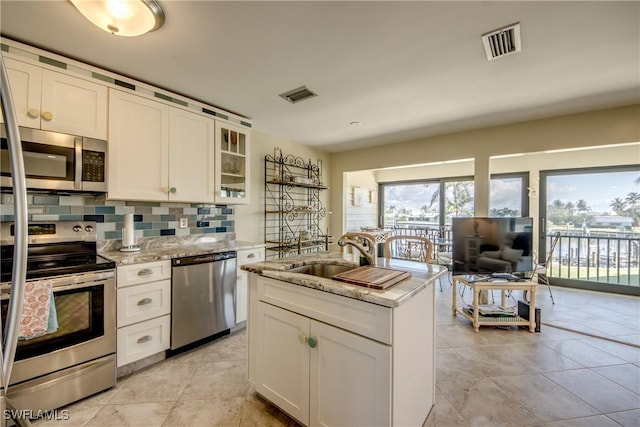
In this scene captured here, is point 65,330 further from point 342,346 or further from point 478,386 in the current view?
point 478,386

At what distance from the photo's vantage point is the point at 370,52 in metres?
1.96

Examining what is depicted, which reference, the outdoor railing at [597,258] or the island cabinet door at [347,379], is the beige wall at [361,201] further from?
the island cabinet door at [347,379]

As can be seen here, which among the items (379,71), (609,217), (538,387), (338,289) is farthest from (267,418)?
(609,217)

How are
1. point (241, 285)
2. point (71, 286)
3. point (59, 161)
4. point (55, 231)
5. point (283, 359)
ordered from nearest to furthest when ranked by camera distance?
point (283, 359)
point (71, 286)
point (59, 161)
point (55, 231)
point (241, 285)

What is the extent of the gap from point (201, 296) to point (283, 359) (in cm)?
123

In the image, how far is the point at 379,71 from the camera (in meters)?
2.21

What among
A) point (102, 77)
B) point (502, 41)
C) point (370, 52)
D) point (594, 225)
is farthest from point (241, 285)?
point (594, 225)

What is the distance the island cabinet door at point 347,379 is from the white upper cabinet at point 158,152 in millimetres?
1959

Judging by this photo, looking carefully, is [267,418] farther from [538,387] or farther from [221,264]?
[538,387]

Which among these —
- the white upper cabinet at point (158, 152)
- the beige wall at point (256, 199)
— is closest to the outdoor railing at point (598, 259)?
the beige wall at point (256, 199)

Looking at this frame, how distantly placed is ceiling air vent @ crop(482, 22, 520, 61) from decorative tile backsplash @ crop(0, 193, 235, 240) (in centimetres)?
303

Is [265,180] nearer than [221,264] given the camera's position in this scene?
No

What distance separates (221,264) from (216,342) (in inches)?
30.3

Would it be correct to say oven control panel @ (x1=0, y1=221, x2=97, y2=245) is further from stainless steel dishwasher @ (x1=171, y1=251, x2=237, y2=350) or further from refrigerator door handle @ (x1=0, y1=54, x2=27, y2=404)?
refrigerator door handle @ (x1=0, y1=54, x2=27, y2=404)
